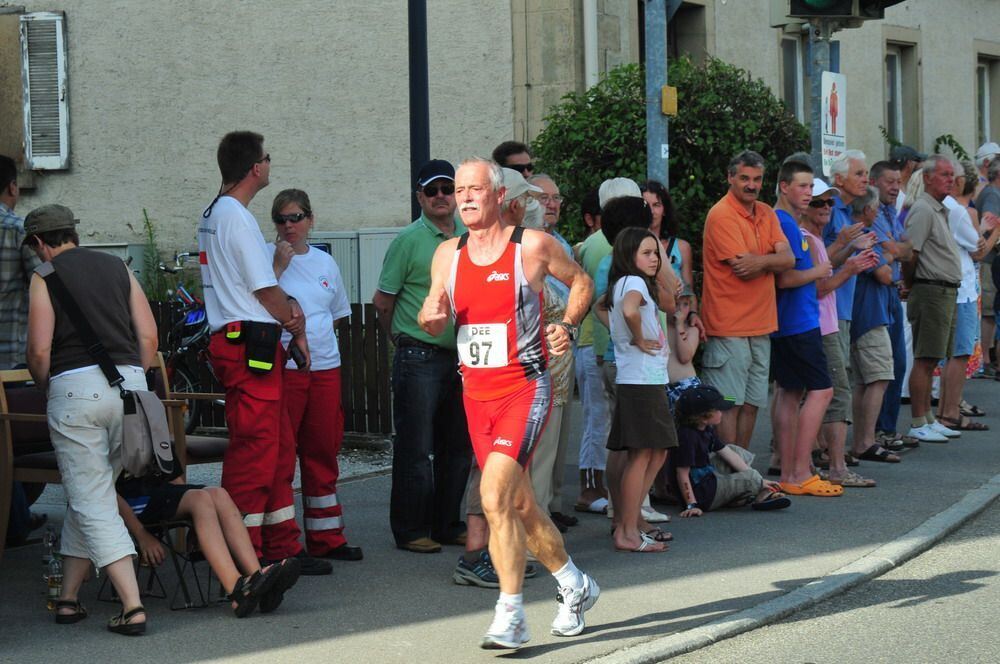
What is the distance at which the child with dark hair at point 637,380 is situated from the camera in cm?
784

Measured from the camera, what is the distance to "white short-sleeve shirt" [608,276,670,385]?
25.9ft

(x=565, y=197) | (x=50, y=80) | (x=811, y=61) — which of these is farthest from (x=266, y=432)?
(x=50, y=80)

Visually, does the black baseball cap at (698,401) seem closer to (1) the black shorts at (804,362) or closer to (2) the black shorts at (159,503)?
(1) the black shorts at (804,362)

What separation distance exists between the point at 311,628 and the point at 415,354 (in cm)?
188

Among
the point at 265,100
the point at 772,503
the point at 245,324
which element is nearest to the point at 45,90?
the point at 265,100

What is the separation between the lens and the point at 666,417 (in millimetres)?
7910

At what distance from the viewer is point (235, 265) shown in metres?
7.02

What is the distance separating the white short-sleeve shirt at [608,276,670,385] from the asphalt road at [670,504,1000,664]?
5.03 ft

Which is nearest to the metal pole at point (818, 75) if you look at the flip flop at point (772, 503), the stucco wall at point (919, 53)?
the flip flop at point (772, 503)

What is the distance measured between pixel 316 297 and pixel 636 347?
1.66m

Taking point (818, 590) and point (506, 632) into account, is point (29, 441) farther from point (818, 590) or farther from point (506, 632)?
point (818, 590)

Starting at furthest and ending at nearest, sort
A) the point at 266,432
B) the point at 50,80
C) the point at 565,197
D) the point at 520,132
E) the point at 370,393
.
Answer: the point at 50,80
the point at 520,132
the point at 565,197
the point at 370,393
the point at 266,432

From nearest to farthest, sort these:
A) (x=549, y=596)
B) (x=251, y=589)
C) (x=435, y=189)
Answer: (x=251, y=589)
(x=549, y=596)
(x=435, y=189)

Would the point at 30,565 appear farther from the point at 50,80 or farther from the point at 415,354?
the point at 50,80
